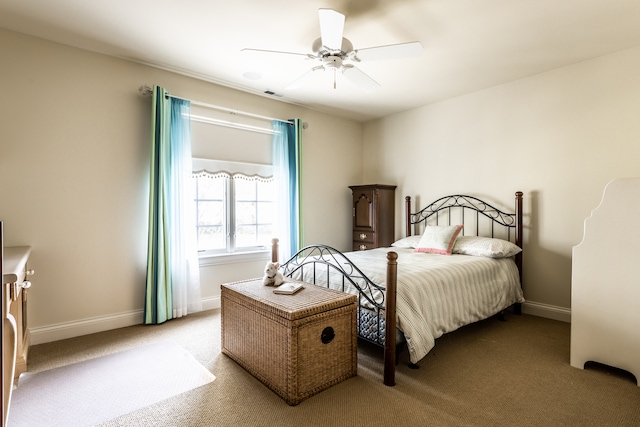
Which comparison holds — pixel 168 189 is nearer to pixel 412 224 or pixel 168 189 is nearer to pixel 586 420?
pixel 412 224

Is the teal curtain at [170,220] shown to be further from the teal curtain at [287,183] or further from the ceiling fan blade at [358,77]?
the ceiling fan blade at [358,77]

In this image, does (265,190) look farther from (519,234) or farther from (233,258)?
(519,234)

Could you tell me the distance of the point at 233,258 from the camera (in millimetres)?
4000

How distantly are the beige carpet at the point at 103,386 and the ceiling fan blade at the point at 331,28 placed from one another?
247 centimetres

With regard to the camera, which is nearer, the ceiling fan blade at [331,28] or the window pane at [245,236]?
the ceiling fan blade at [331,28]

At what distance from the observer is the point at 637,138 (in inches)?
117

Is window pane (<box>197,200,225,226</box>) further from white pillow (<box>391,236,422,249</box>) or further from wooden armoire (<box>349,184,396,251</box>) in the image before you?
white pillow (<box>391,236,422,249</box>)

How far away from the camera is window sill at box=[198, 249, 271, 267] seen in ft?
12.4

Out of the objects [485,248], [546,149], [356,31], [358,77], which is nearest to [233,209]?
[358,77]

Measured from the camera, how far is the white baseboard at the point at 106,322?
2.86 meters

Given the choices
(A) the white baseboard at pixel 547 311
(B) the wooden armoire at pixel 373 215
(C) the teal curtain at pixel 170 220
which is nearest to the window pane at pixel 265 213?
(C) the teal curtain at pixel 170 220

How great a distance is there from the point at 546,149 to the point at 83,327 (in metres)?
4.94

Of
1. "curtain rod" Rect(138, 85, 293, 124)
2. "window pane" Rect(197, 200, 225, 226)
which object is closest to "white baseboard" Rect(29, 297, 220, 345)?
"window pane" Rect(197, 200, 225, 226)

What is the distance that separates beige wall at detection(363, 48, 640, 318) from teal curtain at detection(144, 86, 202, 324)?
10.2 feet
